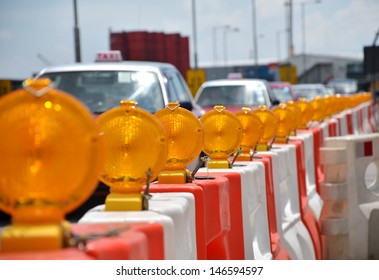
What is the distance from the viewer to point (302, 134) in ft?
34.9

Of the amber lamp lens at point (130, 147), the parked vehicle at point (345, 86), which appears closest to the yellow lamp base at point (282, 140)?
the amber lamp lens at point (130, 147)

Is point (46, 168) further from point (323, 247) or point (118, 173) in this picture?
point (323, 247)

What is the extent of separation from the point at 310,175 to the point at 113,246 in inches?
273

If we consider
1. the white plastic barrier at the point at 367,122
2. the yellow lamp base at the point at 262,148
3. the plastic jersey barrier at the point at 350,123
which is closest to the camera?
the yellow lamp base at the point at 262,148

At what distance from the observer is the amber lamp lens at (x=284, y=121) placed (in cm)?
962

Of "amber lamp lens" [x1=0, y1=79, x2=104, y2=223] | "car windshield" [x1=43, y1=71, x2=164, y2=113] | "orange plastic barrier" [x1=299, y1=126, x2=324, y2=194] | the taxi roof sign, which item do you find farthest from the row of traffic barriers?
the taxi roof sign

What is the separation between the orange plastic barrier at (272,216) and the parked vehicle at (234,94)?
44.4 ft

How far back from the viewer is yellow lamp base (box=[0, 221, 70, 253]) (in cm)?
302

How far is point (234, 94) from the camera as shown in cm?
2133

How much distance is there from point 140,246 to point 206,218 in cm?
156

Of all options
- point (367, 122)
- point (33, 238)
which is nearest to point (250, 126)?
point (33, 238)

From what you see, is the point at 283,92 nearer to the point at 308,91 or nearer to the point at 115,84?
the point at 308,91

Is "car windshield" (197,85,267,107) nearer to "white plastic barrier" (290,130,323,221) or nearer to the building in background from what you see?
"white plastic barrier" (290,130,323,221)

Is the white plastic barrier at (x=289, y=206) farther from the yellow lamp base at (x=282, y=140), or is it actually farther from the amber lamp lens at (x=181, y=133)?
the amber lamp lens at (x=181, y=133)
